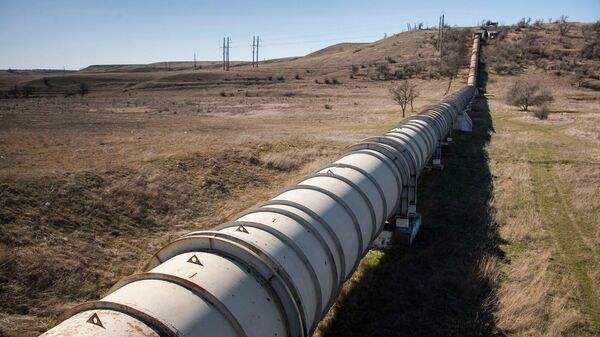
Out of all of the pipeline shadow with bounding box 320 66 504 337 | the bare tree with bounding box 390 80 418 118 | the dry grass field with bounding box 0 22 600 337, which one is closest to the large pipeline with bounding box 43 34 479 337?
the pipeline shadow with bounding box 320 66 504 337

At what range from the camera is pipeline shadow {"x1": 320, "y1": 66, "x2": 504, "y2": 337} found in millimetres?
9523

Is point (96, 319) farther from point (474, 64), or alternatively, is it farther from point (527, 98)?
point (474, 64)

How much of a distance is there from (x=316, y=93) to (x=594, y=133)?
40646 mm

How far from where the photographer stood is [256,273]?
18.9 feet

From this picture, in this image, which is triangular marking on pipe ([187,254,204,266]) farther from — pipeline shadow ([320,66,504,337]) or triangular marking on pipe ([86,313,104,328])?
pipeline shadow ([320,66,504,337])

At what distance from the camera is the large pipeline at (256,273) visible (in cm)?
453

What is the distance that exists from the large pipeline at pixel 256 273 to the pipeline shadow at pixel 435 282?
5.66ft

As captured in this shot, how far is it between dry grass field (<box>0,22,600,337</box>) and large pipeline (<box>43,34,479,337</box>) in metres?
2.55

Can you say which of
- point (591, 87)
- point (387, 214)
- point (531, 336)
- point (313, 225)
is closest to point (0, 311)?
point (313, 225)

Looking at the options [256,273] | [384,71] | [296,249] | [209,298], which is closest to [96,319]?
[209,298]

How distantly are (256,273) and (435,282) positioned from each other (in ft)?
22.7

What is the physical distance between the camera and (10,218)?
13.5 metres

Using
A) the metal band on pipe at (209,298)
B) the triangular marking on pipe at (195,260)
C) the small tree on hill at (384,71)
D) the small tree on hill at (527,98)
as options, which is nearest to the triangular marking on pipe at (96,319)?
the metal band on pipe at (209,298)

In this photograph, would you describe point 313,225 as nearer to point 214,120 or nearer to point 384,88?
point 214,120
